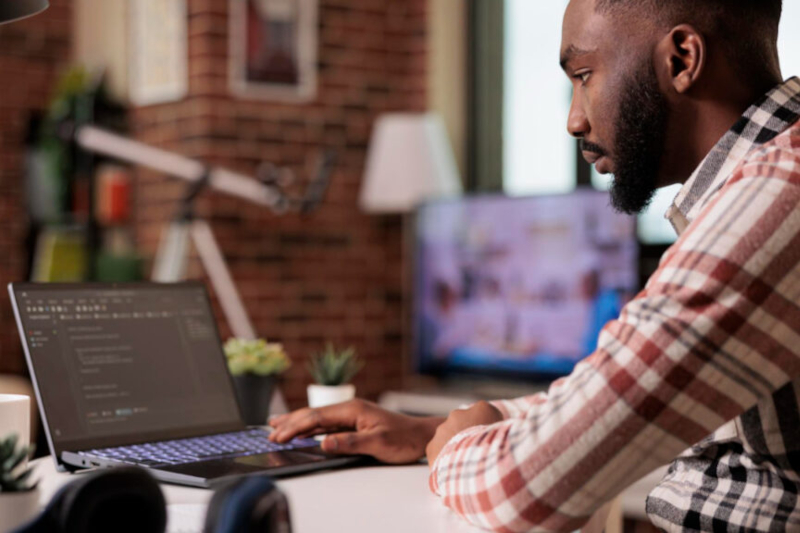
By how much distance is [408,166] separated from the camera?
151 inches

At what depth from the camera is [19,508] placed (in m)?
0.85

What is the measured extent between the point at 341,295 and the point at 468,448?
3122 mm

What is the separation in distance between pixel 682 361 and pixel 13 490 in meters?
0.55

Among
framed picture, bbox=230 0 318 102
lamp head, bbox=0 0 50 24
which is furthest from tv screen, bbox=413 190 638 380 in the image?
lamp head, bbox=0 0 50 24

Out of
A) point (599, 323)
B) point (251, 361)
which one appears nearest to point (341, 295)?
point (599, 323)

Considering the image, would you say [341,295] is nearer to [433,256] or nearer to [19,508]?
[433,256]

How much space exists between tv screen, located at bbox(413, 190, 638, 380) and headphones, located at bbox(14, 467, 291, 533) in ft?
8.02

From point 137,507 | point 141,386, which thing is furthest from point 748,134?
point 141,386

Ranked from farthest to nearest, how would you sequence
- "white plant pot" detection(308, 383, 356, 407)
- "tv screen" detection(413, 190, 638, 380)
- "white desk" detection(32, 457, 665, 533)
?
"tv screen" detection(413, 190, 638, 380), "white plant pot" detection(308, 383, 356, 407), "white desk" detection(32, 457, 665, 533)

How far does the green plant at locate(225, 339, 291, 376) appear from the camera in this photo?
157cm

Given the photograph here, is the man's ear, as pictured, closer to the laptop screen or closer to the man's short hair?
the man's short hair

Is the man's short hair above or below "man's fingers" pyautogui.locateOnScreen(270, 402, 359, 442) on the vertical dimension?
above

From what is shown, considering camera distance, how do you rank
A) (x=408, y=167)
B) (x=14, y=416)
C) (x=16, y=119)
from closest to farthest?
(x=14, y=416)
(x=408, y=167)
(x=16, y=119)

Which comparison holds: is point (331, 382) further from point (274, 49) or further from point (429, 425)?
point (274, 49)
